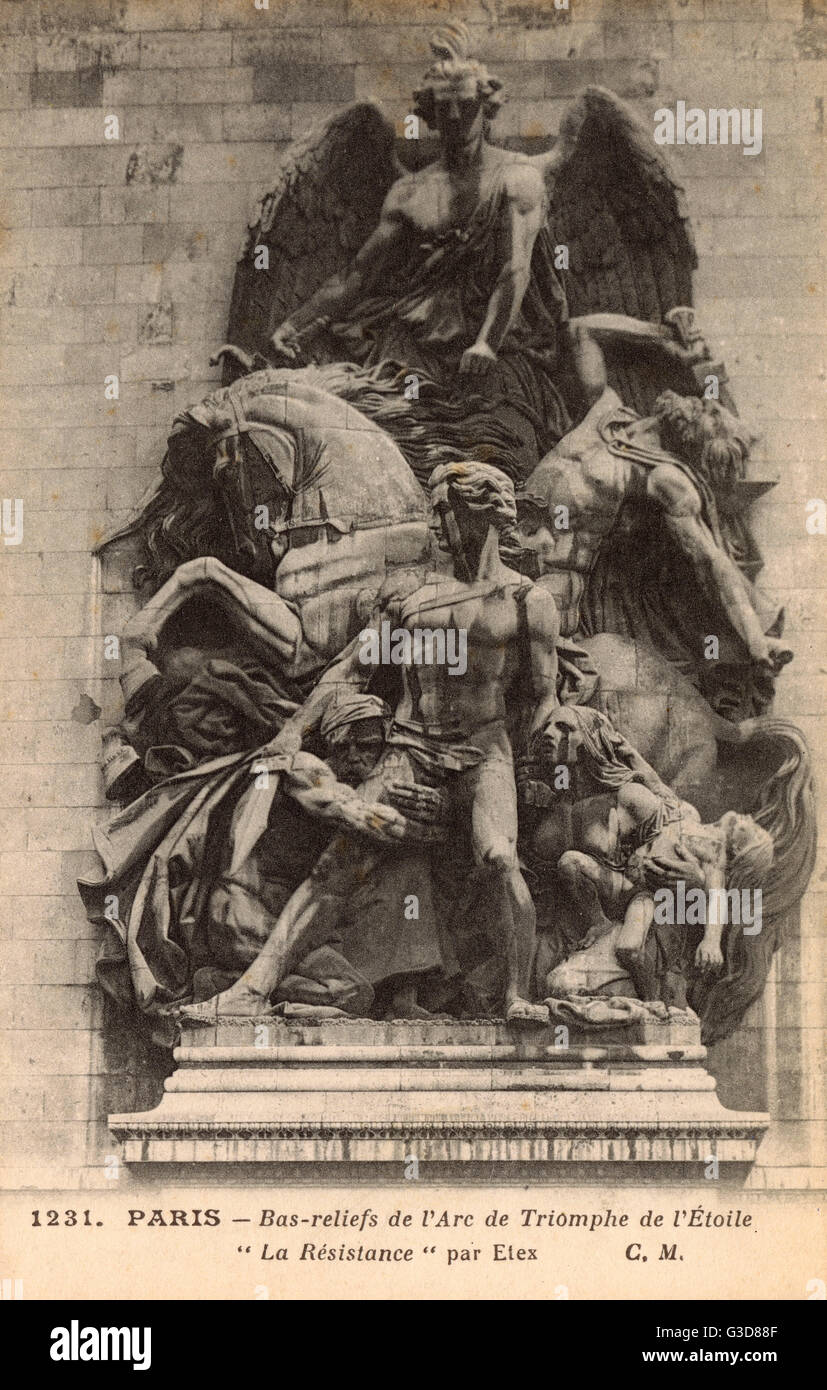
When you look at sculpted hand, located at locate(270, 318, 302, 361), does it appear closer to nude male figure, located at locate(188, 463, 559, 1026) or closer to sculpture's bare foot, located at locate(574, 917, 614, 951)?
nude male figure, located at locate(188, 463, 559, 1026)

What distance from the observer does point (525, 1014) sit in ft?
48.7

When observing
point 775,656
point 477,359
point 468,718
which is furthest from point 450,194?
point 775,656

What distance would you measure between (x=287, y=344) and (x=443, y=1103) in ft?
16.6

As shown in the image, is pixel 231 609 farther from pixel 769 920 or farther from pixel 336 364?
pixel 769 920

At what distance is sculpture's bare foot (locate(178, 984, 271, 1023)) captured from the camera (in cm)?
1495

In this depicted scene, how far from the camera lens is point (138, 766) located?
15.6 metres

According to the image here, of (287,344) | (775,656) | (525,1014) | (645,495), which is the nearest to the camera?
Answer: (525,1014)

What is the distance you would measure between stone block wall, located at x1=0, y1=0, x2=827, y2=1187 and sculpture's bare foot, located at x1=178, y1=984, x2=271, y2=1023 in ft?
3.11

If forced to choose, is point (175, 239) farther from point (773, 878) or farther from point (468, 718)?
point (773, 878)

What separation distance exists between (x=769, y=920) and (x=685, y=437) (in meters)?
3.16

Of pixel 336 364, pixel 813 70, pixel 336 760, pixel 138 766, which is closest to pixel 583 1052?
pixel 336 760

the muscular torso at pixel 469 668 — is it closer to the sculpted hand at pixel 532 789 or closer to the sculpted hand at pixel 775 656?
the sculpted hand at pixel 532 789
